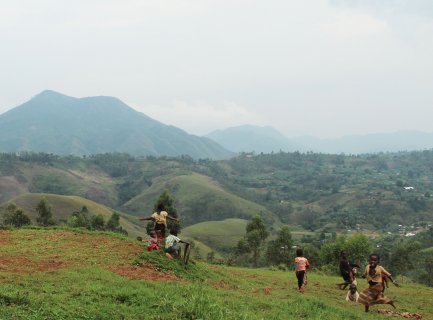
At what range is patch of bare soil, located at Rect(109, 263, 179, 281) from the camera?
15820 mm

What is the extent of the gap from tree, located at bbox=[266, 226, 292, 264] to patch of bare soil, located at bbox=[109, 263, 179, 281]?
41986 millimetres

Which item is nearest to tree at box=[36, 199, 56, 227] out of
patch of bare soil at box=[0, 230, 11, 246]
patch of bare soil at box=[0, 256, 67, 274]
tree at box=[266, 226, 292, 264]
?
tree at box=[266, 226, 292, 264]

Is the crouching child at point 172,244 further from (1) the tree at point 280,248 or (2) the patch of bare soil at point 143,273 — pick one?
(1) the tree at point 280,248

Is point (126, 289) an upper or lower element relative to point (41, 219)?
upper

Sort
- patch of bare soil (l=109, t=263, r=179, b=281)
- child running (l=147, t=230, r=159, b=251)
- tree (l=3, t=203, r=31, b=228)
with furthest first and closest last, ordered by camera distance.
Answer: tree (l=3, t=203, r=31, b=228), child running (l=147, t=230, r=159, b=251), patch of bare soil (l=109, t=263, r=179, b=281)

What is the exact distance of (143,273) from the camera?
1641 cm

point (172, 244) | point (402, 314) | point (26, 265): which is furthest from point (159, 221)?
point (402, 314)

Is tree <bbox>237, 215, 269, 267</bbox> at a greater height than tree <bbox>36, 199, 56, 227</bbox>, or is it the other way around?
tree <bbox>237, 215, 269, 267</bbox>

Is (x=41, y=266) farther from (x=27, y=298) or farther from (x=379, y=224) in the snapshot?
(x=379, y=224)

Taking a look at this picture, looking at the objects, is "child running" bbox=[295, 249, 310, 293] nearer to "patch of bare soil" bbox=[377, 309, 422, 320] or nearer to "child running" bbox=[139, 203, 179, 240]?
"patch of bare soil" bbox=[377, 309, 422, 320]

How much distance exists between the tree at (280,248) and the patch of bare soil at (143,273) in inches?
1653

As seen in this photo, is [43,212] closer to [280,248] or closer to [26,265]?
[280,248]

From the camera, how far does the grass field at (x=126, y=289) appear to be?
11281mm

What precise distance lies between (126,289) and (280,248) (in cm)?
4944
